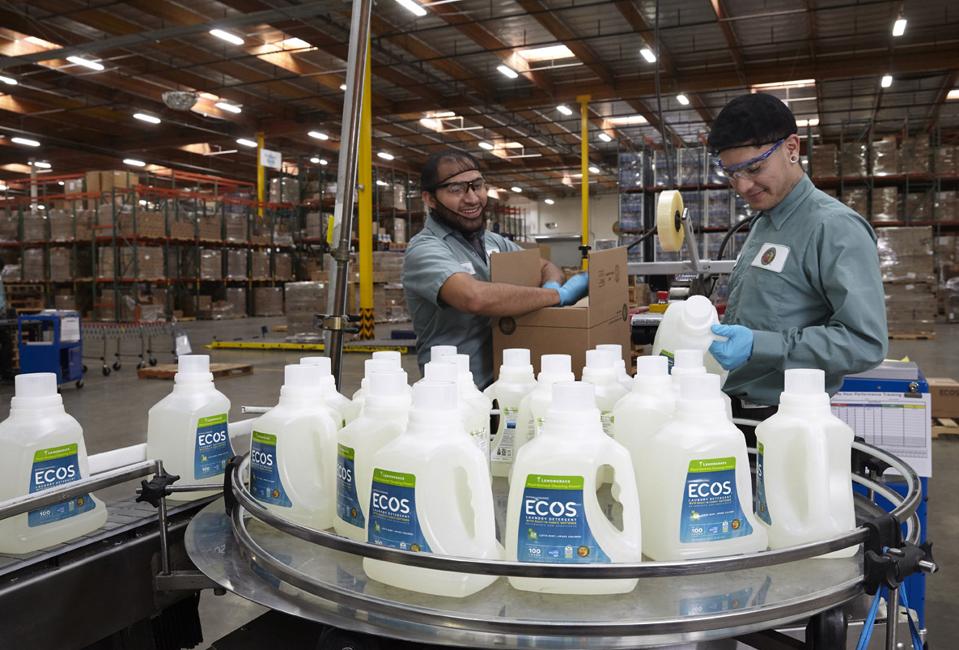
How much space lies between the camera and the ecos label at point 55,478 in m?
1.06

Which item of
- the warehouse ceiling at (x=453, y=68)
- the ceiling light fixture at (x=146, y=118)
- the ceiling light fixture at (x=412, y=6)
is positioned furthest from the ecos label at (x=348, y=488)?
the ceiling light fixture at (x=146, y=118)

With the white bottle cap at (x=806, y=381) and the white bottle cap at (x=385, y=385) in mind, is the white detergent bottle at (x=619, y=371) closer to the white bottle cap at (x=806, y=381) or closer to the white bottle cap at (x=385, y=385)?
the white bottle cap at (x=806, y=381)

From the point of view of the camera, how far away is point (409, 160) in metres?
21.0

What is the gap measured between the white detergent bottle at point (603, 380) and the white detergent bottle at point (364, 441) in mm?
377

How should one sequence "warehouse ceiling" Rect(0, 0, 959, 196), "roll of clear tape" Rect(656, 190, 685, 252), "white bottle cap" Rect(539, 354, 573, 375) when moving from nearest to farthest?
"white bottle cap" Rect(539, 354, 573, 375) → "roll of clear tape" Rect(656, 190, 685, 252) → "warehouse ceiling" Rect(0, 0, 959, 196)

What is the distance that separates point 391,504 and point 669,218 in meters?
1.95

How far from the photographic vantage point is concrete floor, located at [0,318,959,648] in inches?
108

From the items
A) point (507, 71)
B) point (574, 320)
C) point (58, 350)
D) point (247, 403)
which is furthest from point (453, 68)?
point (574, 320)

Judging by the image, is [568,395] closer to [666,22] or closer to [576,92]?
[666,22]

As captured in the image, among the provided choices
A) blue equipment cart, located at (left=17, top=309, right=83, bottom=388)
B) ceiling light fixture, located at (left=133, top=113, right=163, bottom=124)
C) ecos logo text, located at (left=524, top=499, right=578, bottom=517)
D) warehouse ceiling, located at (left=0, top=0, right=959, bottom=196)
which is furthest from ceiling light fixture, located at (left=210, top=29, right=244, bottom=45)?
ecos logo text, located at (left=524, top=499, right=578, bottom=517)

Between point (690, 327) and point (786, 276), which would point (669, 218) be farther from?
point (690, 327)

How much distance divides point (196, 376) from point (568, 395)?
74cm

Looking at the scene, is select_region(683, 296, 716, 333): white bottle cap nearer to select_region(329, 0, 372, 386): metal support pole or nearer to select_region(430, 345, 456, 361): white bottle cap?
select_region(430, 345, 456, 361): white bottle cap

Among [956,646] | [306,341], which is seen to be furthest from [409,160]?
[956,646]
